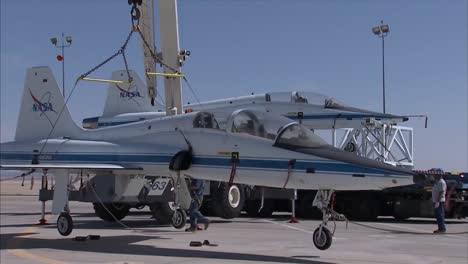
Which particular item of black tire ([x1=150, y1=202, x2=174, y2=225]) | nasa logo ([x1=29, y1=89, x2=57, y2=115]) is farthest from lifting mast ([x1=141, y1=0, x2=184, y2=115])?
nasa logo ([x1=29, y1=89, x2=57, y2=115])

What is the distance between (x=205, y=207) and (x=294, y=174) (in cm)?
1023

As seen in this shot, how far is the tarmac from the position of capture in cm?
1049

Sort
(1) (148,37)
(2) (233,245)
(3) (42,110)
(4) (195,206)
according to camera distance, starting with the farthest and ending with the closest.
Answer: (1) (148,37) → (3) (42,110) → (4) (195,206) → (2) (233,245)

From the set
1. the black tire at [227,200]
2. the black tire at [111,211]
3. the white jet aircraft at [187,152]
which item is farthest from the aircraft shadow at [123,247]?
the black tire at [227,200]

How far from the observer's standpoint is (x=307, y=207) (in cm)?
2162

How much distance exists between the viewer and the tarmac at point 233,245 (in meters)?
10.5

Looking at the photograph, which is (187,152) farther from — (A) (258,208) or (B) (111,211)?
(A) (258,208)

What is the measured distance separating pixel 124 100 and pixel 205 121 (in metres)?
17.4

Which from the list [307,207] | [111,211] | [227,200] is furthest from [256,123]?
[307,207]

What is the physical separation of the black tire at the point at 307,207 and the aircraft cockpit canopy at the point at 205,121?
31.8ft

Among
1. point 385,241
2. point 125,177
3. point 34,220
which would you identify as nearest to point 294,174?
point 385,241

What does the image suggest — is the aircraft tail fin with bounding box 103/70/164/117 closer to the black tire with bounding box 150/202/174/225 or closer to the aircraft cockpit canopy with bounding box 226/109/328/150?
the black tire with bounding box 150/202/174/225

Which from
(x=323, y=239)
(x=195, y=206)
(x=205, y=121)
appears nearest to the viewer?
(x=323, y=239)

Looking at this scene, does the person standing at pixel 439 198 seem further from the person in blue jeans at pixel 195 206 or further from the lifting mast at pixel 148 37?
the lifting mast at pixel 148 37
